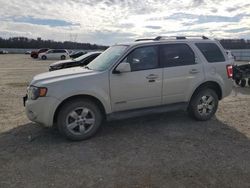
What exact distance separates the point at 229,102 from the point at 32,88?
20.2 feet

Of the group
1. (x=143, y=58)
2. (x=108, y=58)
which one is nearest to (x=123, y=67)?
(x=143, y=58)

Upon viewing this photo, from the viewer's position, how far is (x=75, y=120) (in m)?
5.39

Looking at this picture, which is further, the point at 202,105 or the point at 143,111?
the point at 202,105

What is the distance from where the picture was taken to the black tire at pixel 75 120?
527 centimetres

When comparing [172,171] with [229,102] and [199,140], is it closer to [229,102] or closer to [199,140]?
[199,140]

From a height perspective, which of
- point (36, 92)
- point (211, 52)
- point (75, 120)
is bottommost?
point (75, 120)

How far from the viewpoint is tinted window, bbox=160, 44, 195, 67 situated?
6102 millimetres

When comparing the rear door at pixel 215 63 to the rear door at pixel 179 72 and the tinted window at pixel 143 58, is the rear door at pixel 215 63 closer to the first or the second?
the rear door at pixel 179 72

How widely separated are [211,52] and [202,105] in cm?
127

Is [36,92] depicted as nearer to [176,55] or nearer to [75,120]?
[75,120]

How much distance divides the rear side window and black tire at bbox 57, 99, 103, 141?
2836mm

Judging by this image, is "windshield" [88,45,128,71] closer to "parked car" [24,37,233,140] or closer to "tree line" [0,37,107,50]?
"parked car" [24,37,233,140]

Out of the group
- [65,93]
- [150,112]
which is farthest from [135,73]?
[65,93]

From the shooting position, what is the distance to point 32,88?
535 cm
